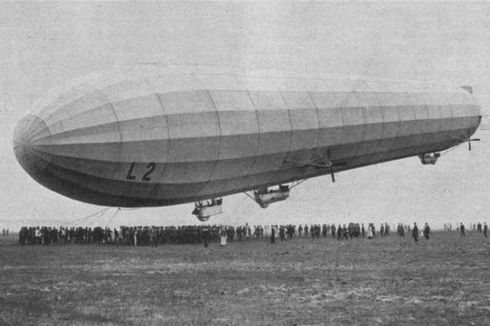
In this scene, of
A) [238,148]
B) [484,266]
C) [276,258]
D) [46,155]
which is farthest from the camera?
[276,258]

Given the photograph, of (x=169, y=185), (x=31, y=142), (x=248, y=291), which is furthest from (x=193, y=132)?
(x=248, y=291)

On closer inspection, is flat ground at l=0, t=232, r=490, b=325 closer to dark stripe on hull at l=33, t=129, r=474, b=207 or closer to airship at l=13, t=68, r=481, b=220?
dark stripe on hull at l=33, t=129, r=474, b=207

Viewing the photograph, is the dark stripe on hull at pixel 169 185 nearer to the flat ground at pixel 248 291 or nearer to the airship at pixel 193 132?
the airship at pixel 193 132

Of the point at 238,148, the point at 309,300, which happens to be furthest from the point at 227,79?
the point at 309,300

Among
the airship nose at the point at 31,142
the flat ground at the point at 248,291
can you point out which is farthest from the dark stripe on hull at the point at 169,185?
the flat ground at the point at 248,291

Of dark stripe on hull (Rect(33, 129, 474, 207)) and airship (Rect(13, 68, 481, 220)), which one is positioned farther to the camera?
dark stripe on hull (Rect(33, 129, 474, 207))

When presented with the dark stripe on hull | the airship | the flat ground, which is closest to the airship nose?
the airship

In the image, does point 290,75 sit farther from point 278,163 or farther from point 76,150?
point 76,150
